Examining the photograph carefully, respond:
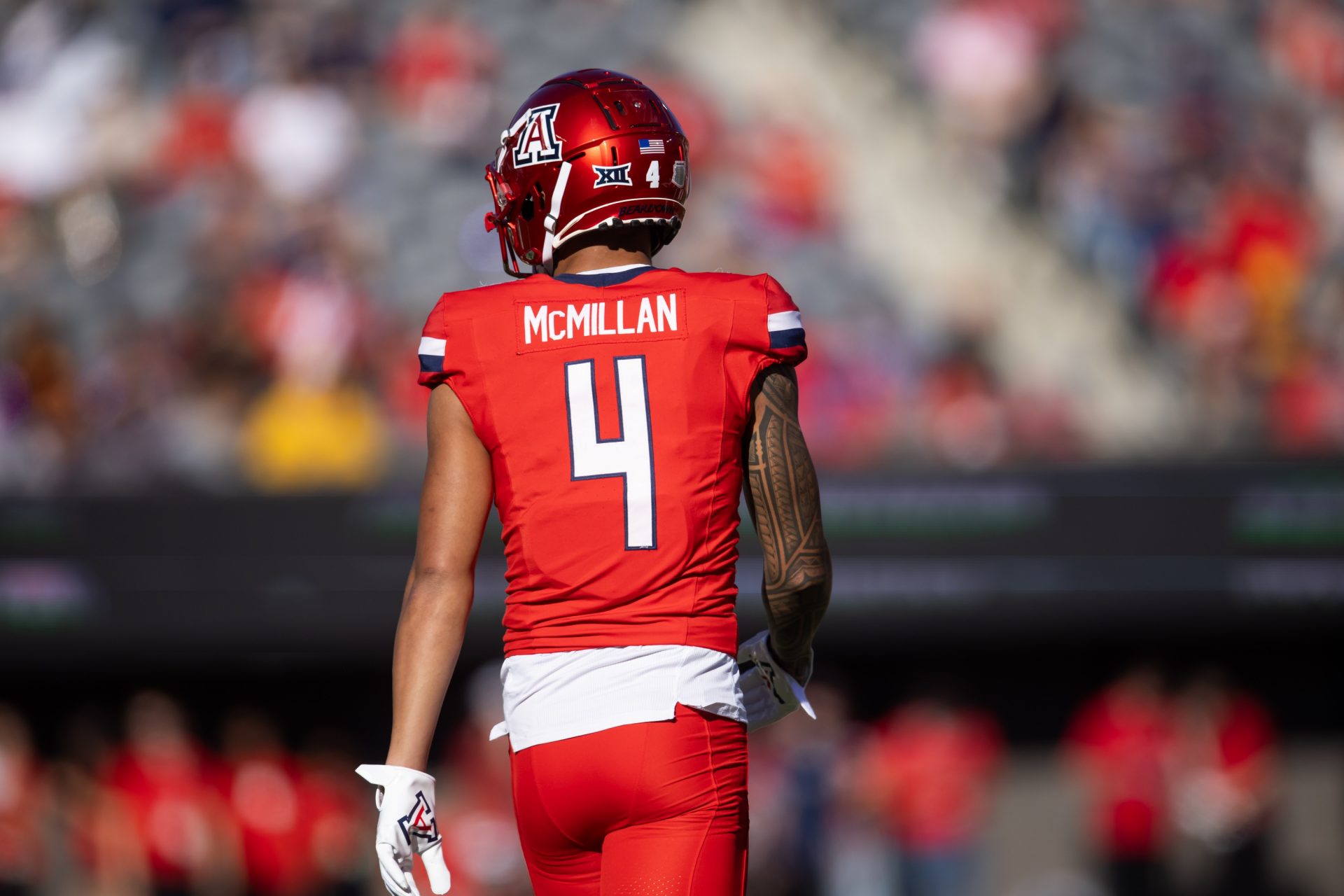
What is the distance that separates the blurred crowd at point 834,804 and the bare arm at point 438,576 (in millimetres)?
6497

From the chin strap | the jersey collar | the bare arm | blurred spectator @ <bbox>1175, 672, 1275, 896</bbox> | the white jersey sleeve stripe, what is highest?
the chin strap

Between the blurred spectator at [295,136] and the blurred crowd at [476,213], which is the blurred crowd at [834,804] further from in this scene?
the blurred spectator at [295,136]

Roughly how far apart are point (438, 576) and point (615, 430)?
380 millimetres

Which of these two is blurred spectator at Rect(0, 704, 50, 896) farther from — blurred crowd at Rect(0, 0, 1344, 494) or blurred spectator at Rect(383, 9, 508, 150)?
blurred spectator at Rect(383, 9, 508, 150)

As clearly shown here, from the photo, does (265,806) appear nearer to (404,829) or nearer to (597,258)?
(404,829)

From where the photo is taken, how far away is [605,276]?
278 centimetres

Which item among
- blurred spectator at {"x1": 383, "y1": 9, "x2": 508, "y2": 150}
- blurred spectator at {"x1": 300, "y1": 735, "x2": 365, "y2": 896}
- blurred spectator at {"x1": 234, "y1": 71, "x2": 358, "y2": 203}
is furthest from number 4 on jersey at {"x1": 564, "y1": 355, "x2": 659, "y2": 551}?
blurred spectator at {"x1": 383, "y1": 9, "x2": 508, "y2": 150}

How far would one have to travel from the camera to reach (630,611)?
2.64 metres

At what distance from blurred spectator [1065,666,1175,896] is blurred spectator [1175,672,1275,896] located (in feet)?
0.39

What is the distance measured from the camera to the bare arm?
2682 millimetres

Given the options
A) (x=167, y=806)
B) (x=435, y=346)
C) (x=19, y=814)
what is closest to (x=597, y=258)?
(x=435, y=346)

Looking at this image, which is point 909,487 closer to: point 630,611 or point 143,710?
point 143,710

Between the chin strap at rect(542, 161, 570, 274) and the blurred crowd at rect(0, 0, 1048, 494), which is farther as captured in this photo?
the blurred crowd at rect(0, 0, 1048, 494)

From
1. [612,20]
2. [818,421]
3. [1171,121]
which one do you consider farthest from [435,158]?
[1171,121]
